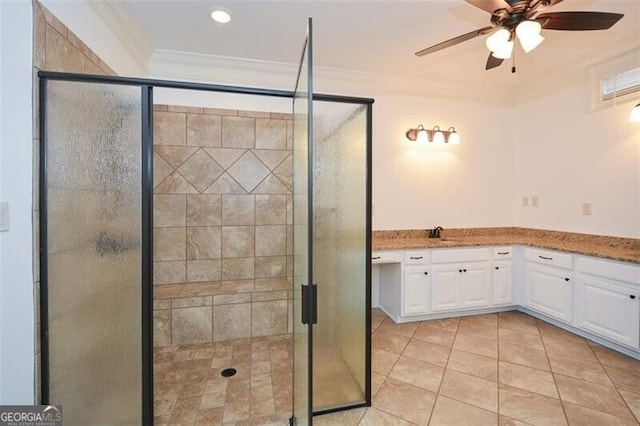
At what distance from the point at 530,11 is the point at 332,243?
1793mm

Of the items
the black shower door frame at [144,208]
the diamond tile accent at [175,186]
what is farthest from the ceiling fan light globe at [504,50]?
the diamond tile accent at [175,186]

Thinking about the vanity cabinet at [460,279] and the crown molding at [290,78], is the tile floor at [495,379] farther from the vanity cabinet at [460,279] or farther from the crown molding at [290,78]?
the crown molding at [290,78]

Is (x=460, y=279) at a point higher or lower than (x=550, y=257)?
lower

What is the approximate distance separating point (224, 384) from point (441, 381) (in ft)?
5.15

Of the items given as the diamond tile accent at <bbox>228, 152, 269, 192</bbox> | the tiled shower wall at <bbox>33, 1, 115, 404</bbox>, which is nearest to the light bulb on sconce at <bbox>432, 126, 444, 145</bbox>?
the diamond tile accent at <bbox>228, 152, 269, 192</bbox>

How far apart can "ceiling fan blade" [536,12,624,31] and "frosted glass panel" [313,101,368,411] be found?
1232 millimetres

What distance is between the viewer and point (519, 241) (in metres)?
3.24

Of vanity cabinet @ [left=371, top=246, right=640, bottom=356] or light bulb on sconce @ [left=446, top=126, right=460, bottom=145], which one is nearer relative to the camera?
vanity cabinet @ [left=371, top=246, right=640, bottom=356]

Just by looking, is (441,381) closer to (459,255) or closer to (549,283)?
(459,255)

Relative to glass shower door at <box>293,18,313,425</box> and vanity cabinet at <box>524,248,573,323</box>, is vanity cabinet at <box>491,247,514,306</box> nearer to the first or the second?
vanity cabinet at <box>524,248,573,323</box>

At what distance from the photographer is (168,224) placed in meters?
2.88

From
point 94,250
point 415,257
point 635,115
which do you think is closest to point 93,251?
point 94,250

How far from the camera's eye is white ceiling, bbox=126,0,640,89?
6.83ft

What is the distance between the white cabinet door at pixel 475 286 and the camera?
3074mm
